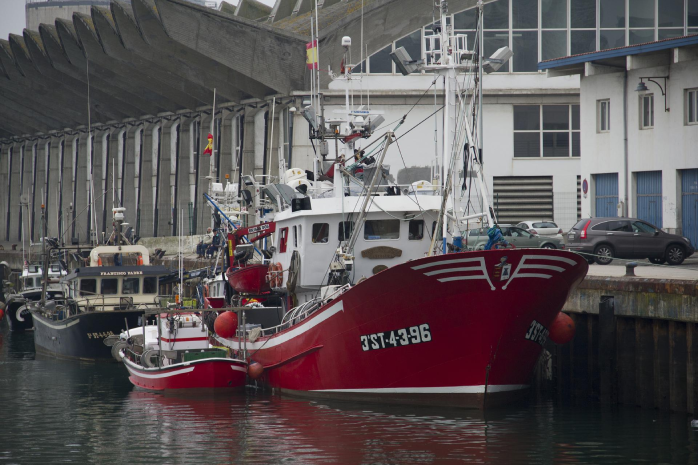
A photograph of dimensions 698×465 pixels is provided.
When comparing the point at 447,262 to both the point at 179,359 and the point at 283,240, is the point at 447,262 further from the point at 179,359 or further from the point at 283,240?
the point at 179,359

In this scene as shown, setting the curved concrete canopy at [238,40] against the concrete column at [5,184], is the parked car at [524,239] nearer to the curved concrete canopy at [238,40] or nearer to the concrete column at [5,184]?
the curved concrete canopy at [238,40]

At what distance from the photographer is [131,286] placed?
32.0 m

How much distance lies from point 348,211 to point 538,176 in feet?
86.8

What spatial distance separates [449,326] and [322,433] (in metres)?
2.99

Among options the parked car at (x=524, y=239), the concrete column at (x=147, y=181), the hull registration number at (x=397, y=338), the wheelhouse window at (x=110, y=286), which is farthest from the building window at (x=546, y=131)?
the hull registration number at (x=397, y=338)

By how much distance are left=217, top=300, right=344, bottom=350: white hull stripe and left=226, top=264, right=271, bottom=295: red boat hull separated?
1.37 metres

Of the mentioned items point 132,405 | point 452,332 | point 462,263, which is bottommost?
point 132,405

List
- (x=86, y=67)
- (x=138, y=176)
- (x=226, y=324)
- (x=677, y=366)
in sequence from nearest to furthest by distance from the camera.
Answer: (x=677, y=366), (x=226, y=324), (x=86, y=67), (x=138, y=176)

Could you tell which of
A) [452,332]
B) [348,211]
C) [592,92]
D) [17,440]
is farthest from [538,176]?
[17,440]

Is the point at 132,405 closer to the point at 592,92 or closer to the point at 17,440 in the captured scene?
the point at 17,440

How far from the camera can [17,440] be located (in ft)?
57.4

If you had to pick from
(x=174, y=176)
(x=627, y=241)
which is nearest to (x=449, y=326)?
(x=627, y=241)

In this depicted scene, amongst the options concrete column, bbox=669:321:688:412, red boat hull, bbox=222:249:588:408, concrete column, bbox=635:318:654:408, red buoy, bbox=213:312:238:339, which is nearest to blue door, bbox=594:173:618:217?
concrete column, bbox=635:318:654:408

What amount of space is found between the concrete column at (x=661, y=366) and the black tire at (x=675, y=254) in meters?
10.1
